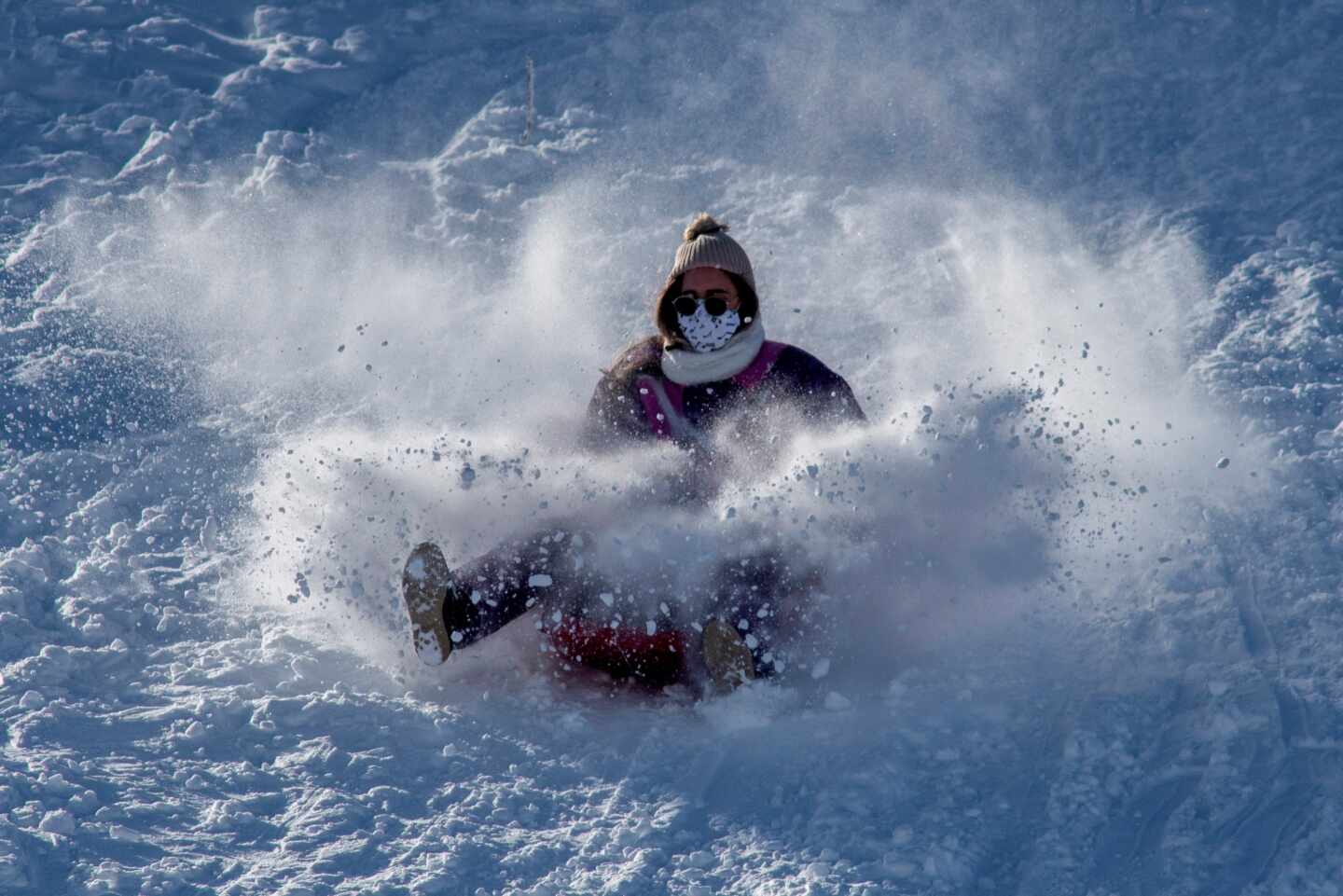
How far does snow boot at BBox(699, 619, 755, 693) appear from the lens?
383cm

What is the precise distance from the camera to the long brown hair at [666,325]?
4516 mm

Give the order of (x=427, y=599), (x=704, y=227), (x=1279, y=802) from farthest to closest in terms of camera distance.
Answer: (x=704, y=227)
(x=427, y=599)
(x=1279, y=802)

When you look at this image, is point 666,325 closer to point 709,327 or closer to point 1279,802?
point 709,327

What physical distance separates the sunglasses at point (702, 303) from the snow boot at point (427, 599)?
108 centimetres

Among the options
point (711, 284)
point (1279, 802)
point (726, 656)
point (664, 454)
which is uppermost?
point (711, 284)

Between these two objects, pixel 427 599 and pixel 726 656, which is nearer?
pixel 726 656

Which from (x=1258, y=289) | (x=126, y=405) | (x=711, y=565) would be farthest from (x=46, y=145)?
(x=1258, y=289)

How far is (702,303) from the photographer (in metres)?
4.46

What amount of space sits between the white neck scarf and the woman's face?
0.10m

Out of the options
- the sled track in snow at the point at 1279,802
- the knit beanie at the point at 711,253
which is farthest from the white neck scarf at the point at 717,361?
the sled track in snow at the point at 1279,802

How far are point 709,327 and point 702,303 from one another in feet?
0.25

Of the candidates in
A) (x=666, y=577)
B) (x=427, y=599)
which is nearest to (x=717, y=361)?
(x=666, y=577)

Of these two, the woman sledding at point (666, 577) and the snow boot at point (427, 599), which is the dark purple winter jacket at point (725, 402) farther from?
the snow boot at point (427, 599)

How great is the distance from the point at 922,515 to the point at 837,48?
393 centimetres
